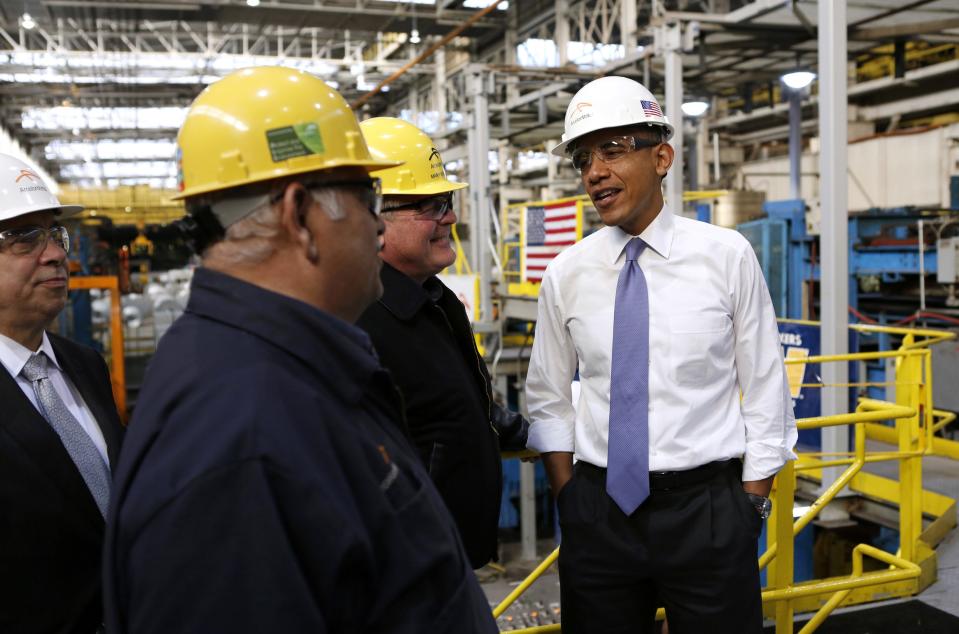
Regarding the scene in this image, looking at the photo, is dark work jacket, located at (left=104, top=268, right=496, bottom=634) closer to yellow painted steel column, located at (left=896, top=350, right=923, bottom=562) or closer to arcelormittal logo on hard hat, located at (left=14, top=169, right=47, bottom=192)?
arcelormittal logo on hard hat, located at (left=14, top=169, right=47, bottom=192)

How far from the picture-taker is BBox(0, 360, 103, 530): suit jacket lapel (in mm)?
1907

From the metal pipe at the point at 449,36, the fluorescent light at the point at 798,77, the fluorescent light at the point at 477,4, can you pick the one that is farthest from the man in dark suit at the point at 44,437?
the fluorescent light at the point at 477,4

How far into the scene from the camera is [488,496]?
2.35m

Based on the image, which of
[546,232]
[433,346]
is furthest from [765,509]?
[546,232]

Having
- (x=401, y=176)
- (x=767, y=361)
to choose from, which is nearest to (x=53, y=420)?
(x=401, y=176)

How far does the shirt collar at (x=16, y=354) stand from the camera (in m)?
2.13

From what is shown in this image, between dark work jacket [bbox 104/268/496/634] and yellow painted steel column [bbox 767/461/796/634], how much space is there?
7.71 ft

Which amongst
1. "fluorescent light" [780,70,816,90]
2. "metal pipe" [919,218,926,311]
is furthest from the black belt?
"fluorescent light" [780,70,816,90]

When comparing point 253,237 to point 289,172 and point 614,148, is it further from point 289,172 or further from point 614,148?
point 614,148

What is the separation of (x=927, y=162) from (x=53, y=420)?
1514 cm

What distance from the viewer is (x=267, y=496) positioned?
Result: 3.46ft

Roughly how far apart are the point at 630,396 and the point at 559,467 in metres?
0.38

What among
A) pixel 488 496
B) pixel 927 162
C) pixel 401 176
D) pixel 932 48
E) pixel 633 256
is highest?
pixel 932 48

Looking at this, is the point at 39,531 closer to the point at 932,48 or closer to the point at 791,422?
the point at 791,422
